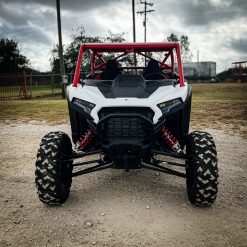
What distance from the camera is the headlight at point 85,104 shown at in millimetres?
3665

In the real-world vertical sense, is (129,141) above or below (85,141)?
above

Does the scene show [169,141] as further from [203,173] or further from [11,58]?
[11,58]

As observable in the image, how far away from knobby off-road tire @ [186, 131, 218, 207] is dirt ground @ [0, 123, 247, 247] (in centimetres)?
16

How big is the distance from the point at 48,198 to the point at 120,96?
52.4 inches

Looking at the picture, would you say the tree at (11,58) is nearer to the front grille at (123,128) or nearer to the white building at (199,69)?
the white building at (199,69)

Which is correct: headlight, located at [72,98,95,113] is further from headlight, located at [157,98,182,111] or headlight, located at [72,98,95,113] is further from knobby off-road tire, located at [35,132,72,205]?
headlight, located at [157,98,182,111]

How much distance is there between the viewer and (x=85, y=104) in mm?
3756

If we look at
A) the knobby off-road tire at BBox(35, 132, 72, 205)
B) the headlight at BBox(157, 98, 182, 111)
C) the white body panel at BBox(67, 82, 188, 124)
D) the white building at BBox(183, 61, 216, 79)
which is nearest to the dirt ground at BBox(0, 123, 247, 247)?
the knobby off-road tire at BBox(35, 132, 72, 205)

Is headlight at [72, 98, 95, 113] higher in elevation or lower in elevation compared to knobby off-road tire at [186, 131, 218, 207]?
higher

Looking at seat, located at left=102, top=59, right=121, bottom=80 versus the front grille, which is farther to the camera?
seat, located at left=102, top=59, right=121, bottom=80

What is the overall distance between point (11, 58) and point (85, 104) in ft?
161

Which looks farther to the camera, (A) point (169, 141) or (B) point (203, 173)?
(A) point (169, 141)

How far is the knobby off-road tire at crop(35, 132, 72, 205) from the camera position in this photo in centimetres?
334

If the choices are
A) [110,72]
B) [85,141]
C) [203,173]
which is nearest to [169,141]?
[203,173]
